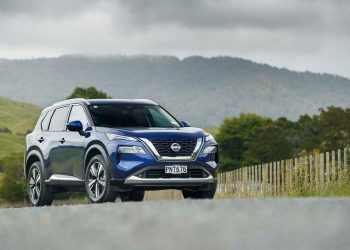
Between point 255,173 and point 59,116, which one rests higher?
point 59,116

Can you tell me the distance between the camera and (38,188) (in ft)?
58.3

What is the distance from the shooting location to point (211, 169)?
620 inches

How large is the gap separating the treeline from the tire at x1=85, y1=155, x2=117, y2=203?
7914 cm

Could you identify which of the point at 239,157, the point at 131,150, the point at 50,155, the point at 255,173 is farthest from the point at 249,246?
the point at 239,157

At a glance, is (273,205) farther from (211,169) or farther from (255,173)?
(255,173)

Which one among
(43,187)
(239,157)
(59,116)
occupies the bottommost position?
(239,157)

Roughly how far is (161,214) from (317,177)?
14400mm

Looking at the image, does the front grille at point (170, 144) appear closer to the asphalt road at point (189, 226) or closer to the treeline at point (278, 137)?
the asphalt road at point (189, 226)

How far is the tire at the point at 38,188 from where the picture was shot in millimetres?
17444

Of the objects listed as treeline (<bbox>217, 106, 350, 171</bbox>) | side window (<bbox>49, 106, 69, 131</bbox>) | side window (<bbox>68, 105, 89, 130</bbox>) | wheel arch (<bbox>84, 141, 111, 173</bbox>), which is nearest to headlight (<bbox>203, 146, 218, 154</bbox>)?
wheel arch (<bbox>84, 141, 111, 173</bbox>)

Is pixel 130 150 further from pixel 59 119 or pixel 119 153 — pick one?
pixel 59 119

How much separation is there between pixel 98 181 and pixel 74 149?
1191 mm

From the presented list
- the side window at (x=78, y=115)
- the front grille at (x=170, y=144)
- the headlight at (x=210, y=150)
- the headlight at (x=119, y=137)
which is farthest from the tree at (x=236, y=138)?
the headlight at (x=119, y=137)

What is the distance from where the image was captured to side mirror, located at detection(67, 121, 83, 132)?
16.3 meters
